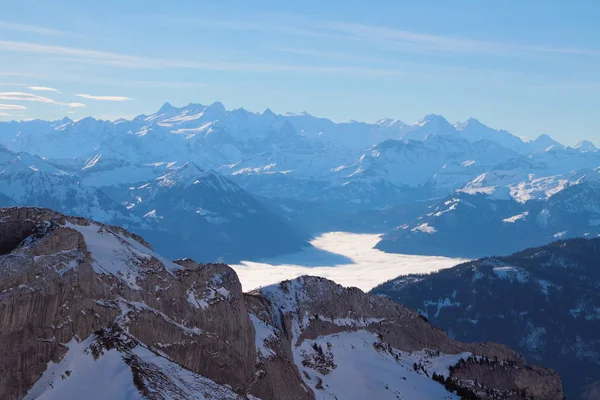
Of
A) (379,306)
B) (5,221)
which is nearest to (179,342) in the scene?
(5,221)

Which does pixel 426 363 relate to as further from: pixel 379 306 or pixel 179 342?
pixel 179 342

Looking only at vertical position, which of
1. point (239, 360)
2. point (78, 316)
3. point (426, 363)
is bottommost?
point (426, 363)

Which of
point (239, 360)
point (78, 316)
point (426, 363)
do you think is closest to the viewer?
point (78, 316)

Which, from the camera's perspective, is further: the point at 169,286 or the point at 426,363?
the point at 426,363

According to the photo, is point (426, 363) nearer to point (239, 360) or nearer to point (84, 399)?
point (239, 360)

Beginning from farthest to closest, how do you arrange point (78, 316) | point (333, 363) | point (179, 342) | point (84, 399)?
point (333, 363)
point (179, 342)
point (78, 316)
point (84, 399)

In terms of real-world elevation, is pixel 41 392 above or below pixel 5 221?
below
